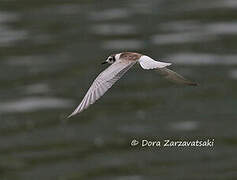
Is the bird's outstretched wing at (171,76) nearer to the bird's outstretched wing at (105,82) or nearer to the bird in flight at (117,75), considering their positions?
the bird in flight at (117,75)

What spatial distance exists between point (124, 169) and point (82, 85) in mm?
2482

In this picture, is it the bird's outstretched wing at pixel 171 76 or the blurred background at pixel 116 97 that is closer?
the bird's outstretched wing at pixel 171 76

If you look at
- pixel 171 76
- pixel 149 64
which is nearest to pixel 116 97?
pixel 171 76

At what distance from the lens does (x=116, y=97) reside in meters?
15.4

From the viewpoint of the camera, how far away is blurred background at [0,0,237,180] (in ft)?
44.8

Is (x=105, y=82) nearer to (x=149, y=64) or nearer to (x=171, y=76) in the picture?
(x=149, y=64)

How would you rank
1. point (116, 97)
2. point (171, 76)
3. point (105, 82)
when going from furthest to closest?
point (116, 97) → point (171, 76) → point (105, 82)

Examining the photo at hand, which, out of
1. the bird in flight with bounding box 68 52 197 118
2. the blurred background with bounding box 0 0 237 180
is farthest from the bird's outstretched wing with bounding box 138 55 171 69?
the blurred background with bounding box 0 0 237 180

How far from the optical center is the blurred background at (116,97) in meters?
13.6

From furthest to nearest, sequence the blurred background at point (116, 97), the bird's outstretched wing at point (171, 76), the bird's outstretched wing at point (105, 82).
→ the blurred background at point (116, 97) → the bird's outstretched wing at point (171, 76) → the bird's outstretched wing at point (105, 82)

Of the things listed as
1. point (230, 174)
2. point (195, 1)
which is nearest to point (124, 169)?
point (230, 174)

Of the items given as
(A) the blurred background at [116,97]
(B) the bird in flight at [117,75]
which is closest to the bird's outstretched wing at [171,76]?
(B) the bird in flight at [117,75]

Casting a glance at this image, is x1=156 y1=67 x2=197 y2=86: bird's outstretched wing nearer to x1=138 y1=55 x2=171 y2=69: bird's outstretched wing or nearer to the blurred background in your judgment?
x1=138 y1=55 x2=171 y2=69: bird's outstretched wing

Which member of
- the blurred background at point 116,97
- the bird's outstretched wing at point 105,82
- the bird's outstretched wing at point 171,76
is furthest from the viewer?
the blurred background at point 116,97
